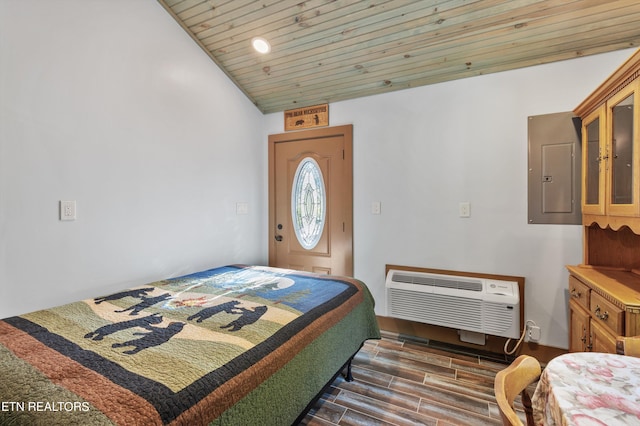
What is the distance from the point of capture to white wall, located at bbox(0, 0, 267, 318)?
64.9 inches

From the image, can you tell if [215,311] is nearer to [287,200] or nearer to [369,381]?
[369,381]

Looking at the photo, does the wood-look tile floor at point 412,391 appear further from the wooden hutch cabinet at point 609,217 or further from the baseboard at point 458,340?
the wooden hutch cabinet at point 609,217

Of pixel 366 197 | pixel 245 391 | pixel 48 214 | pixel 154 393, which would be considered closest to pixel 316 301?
pixel 245 391

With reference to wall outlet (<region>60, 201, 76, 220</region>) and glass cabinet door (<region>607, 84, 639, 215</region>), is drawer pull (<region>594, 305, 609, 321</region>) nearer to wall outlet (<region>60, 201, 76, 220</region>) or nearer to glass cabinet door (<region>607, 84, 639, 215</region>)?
glass cabinet door (<region>607, 84, 639, 215</region>)

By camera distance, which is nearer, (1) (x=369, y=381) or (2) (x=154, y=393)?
(2) (x=154, y=393)

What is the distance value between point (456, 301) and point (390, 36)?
2148mm

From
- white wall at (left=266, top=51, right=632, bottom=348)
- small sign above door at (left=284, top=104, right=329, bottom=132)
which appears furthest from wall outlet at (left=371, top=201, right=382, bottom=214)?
small sign above door at (left=284, top=104, right=329, bottom=132)

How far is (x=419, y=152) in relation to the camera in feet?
8.83

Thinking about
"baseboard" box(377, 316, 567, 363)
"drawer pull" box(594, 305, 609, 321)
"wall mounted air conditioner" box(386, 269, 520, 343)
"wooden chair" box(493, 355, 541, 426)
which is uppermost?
"wooden chair" box(493, 355, 541, 426)

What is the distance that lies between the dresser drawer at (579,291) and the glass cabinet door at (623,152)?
0.49 m

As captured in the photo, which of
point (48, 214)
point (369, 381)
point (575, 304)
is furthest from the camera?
point (369, 381)

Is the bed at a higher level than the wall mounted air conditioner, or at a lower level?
higher

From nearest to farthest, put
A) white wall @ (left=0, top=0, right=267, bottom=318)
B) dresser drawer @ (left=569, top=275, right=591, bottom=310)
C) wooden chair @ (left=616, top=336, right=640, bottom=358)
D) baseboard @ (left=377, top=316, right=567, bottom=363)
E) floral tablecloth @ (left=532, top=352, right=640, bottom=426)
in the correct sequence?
floral tablecloth @ (left=532, top=352, right=640, bottom=426) → wooden chair @ (left=616, top=336, right=640, bottom=358) → white wall @ (left=0, top=0, right=267, bottom=318) → dresser drawer @ (left=569, top=275, right=591, bottom=310) → baseboard @ (left=377, top=316, right=567, bottom=363)

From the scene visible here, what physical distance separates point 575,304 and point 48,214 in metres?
3.39
